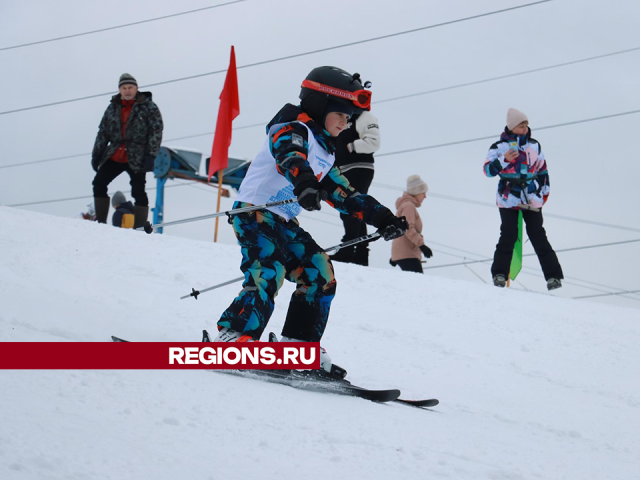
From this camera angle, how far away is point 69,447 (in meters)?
2.10

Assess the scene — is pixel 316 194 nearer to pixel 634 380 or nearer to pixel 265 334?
pixel 265 334

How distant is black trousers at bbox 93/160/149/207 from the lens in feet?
27.3

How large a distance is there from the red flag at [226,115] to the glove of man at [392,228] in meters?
7.62

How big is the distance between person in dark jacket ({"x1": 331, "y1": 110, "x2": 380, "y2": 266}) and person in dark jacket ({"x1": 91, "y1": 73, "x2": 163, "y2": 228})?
2.08m

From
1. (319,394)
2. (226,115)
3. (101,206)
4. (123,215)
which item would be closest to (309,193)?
(319,394)

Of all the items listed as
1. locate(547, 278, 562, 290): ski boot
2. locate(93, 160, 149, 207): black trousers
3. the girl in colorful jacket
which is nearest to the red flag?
locate(93, 160, 149, 207): black trousers

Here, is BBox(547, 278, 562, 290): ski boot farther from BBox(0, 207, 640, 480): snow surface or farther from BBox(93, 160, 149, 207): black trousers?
BBox(93, 160, 149, 207): black trousers

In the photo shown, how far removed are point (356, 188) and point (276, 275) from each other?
3927mm

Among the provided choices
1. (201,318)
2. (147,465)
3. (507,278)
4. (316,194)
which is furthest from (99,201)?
(147,465)

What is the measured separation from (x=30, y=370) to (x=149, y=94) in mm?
6207

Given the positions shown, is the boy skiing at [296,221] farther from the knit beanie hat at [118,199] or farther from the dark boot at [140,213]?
the knit beanie hat at [118,199]

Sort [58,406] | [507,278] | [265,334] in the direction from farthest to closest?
[507,278]
[265,334]
[58,406]

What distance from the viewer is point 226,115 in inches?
460

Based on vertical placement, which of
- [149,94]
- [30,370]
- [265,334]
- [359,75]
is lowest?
[30,370]
